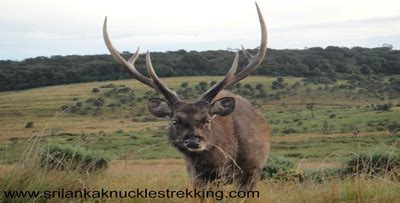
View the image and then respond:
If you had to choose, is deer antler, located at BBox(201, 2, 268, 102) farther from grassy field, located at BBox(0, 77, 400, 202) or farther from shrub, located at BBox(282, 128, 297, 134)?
shrub, located at BBox(282, 128, 297, 134)

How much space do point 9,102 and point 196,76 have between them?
1189 inches

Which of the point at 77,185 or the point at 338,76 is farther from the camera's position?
the point at 338,76

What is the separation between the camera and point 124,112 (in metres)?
65.0

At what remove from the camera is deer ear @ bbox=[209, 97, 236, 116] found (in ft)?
23.6

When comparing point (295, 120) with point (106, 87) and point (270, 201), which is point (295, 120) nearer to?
point (106, 87)

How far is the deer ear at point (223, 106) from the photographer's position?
719 cm

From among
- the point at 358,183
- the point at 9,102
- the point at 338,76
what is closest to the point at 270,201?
the point at 358,183

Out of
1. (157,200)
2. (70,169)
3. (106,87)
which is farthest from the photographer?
(106,87)

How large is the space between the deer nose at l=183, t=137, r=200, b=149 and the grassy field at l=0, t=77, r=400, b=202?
350 mm

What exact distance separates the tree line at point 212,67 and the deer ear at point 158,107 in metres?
76.4

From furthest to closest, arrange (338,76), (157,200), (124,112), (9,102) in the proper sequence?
(338,76)
(9,102)
(124,112)
(157,200)

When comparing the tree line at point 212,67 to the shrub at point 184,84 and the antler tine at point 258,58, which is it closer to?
the shrub at point 184,84

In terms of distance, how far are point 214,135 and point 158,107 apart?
33.5 inches

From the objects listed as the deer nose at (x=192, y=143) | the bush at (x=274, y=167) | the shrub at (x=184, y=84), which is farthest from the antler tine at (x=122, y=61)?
the shrub at (x=184, y=84)
